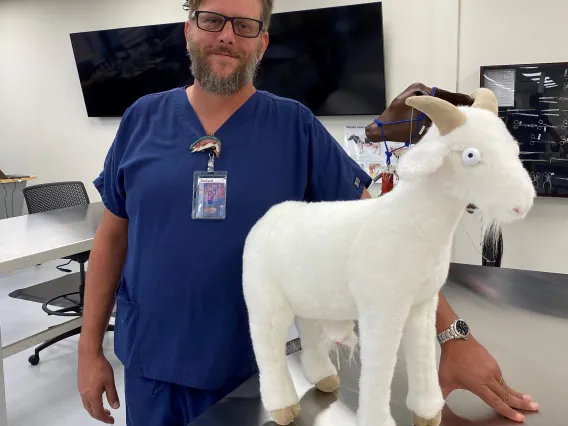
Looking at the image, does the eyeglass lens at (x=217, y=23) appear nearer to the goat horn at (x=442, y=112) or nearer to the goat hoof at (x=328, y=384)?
the goat horn at (x=442, y=112)

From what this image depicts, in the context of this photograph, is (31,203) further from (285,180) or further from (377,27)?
(285,180)

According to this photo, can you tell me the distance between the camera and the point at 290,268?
0.73 m

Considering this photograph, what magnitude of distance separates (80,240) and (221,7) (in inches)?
60.7

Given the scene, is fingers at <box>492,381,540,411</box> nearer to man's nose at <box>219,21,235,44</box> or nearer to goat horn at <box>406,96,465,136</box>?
goat horn at <box>406,96,465,136</box>

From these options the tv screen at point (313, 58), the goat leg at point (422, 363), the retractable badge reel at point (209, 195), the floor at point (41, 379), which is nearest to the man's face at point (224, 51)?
the retractable badge reel at point (209, 195)

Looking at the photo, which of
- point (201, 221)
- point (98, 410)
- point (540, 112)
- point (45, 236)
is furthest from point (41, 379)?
point (540, 112)

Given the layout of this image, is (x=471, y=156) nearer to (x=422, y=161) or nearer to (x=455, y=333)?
(x=422, y=161)

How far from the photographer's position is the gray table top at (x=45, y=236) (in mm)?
1891

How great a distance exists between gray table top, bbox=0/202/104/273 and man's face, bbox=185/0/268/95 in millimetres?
1252

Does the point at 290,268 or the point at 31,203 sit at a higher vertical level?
the point at 290,268

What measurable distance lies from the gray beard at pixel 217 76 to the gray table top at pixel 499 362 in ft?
1.90

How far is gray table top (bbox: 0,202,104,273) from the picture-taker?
189cm

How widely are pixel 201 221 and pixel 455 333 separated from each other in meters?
0.50

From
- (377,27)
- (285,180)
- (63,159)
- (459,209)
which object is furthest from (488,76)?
(63,159)
